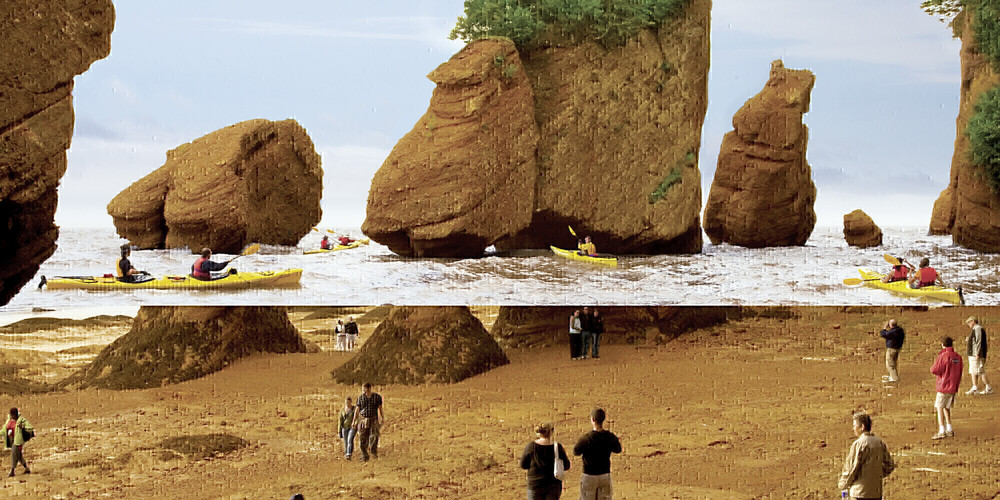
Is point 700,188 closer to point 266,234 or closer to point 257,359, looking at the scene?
point 266,234

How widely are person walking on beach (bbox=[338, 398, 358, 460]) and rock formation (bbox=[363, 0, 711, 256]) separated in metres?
2.76

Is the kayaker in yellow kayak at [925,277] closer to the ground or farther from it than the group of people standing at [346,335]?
farther from it

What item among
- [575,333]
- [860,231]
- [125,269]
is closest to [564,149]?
[860,231]

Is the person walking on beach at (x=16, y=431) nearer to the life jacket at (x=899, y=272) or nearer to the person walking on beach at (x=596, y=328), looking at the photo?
the person walking on beach at (x=596, y=328)

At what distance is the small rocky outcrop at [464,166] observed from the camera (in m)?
11.9

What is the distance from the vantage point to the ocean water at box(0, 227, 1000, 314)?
1062cm

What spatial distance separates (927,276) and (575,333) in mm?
8722

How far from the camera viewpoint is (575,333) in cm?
1892

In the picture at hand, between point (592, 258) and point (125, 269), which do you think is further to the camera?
point (592, 258)

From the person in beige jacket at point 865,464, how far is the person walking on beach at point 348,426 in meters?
7.02

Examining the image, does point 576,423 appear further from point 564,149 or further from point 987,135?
point 987,135

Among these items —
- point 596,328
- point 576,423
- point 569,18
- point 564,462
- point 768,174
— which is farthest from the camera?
point 596,328

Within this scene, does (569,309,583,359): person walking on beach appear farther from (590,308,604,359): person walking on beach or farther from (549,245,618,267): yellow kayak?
(549,245,618,267): yellow kayak

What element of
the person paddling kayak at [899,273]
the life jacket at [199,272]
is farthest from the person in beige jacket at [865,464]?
the life jacket at [199,272]
